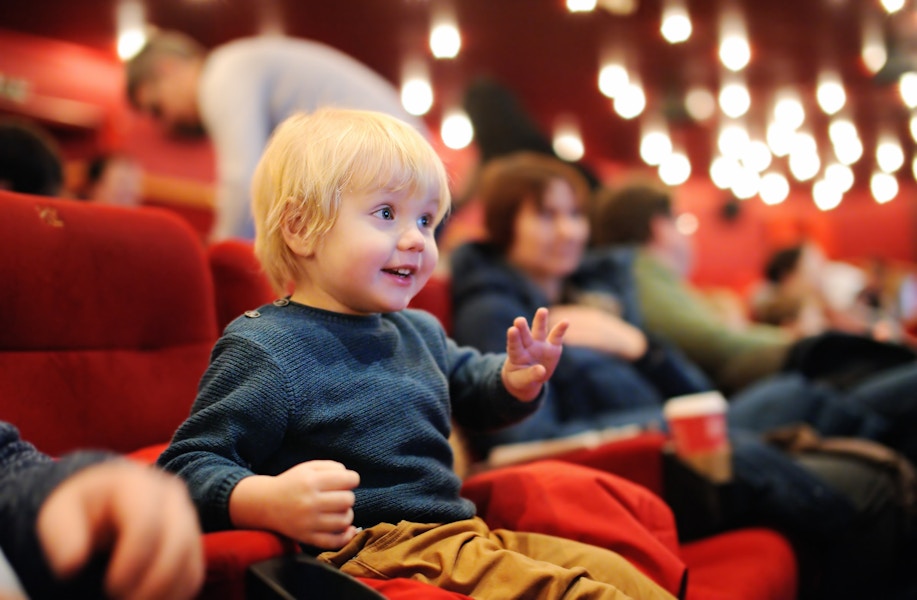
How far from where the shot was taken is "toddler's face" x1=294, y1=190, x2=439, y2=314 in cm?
100

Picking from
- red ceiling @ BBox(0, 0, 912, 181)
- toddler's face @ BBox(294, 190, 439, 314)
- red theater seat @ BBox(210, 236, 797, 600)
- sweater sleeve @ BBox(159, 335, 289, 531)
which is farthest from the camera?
red ceiling @ BBox(0, 0, 912, 181)

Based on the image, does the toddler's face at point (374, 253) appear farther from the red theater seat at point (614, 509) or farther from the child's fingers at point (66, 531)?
the child's fingers at point (66, 531)

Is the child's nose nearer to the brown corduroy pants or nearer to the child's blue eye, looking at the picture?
the child's blue eye

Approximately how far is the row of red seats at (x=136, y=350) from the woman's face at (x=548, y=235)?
2.95 ft

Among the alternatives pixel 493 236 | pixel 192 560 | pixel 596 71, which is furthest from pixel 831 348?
pixel 596 71

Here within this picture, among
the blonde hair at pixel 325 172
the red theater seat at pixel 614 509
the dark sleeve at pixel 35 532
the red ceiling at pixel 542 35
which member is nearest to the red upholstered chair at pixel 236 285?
the red theater seat at pixel 614 509

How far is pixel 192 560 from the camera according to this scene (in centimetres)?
64

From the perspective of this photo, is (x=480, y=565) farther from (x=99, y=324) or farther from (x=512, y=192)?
(x=512, y=192)

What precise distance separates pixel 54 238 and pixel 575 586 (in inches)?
35.5

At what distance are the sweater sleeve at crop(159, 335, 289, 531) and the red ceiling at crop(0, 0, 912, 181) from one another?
187 inches

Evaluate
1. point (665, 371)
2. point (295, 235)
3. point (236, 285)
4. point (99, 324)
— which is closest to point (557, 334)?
point (295, 235)

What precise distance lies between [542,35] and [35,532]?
628cm

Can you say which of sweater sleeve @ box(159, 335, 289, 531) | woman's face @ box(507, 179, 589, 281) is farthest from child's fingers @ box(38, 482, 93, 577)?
woman's face @ box(507, 179, 589, 281)

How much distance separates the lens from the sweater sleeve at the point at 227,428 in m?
0.83
